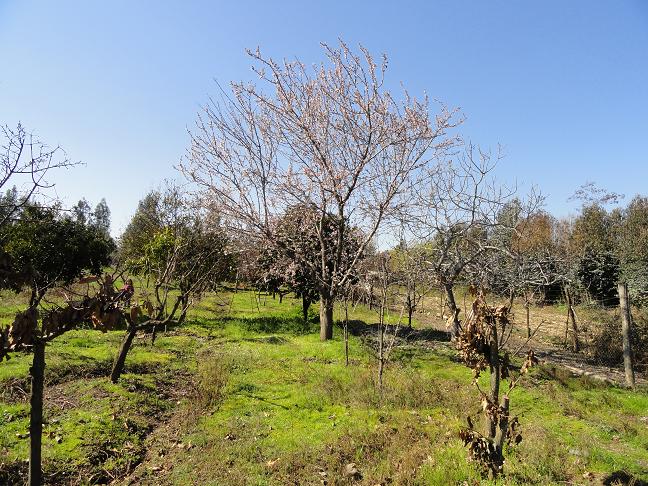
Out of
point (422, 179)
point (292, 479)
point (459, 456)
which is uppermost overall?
point (422, 179)

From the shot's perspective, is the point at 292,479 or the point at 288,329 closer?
the point at 292,479

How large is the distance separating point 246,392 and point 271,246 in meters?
6.86

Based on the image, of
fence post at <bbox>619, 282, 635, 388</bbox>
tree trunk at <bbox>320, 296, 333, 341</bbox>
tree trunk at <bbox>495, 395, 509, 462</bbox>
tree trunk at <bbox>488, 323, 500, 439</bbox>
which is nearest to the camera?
tree trunk at <bbox>495, 395, 509, 462</bbox>

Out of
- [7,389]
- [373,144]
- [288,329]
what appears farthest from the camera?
[288,329]

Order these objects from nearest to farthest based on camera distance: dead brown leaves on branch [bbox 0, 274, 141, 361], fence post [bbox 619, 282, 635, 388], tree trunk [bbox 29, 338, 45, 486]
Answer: dead brown leaves on branch [bbox 0, 274, 141, 361]
tree trunk [bbox 29, 338, 45, 486]
fence post [bbox 619, 282, 635, 388]

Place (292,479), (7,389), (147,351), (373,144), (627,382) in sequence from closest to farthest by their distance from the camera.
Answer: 1. (292,479)
2. (7,389)
3. (627,382)
4. (147,351)
5. (373,144)

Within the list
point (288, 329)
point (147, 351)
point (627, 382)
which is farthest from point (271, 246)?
point (627, 382)

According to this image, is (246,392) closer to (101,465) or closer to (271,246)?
(101,465)

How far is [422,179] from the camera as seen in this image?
47.1 feet

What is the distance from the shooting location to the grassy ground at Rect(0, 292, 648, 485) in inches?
218

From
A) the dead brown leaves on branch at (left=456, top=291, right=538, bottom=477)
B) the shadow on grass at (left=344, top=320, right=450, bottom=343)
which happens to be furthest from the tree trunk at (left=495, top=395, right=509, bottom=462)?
the shadow on grass at (left=344, top=320, right=450, bottom=343)

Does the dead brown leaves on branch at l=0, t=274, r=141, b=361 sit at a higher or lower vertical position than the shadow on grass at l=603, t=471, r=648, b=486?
higher

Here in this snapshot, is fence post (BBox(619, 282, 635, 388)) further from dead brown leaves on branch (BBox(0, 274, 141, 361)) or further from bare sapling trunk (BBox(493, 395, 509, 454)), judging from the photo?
dead brown leaves on branch (BBox(0, 274, 141, 361))

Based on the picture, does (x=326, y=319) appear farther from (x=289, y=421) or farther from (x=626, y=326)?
(x=626, y=326)
